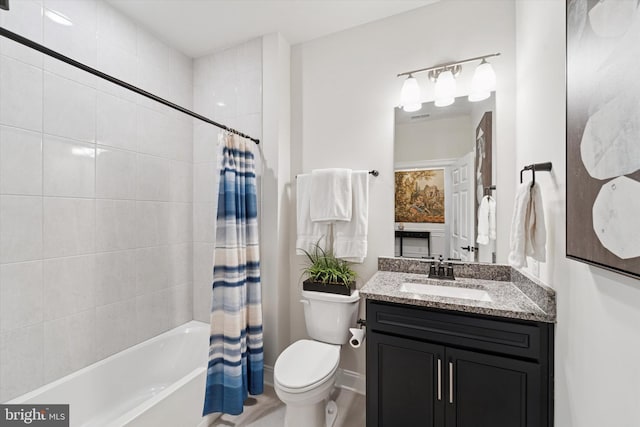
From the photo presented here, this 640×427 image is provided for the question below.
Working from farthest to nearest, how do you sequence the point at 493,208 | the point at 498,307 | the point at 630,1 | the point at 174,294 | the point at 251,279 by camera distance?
the point at 174,294 → the point at 251,279 → the point at 493,208 → the point at 498,307 → the point at 630,1

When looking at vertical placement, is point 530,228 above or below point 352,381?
above

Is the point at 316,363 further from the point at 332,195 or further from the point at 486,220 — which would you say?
the point at 486,220

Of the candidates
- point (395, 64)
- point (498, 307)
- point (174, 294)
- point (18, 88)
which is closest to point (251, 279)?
point (174, 294)

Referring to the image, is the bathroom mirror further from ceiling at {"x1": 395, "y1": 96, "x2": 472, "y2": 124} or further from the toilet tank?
the toilet tank

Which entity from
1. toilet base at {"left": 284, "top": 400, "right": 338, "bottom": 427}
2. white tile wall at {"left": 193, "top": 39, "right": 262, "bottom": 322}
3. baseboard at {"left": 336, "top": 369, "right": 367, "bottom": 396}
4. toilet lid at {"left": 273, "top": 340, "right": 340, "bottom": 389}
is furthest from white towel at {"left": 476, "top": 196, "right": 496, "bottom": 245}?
white tile wall at {"left": 193, "top": 39, "right": 262, "bottom": 322}

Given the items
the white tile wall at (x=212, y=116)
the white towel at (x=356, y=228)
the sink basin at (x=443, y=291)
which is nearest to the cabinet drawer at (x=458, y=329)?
the sink basin at (x=443, y=291)

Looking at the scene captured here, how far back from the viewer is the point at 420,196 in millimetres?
1947

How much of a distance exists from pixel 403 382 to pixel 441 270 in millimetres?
722

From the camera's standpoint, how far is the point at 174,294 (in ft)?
7.57

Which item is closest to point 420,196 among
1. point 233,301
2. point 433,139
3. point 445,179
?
point 445,179

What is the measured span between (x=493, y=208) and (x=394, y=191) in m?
0.63

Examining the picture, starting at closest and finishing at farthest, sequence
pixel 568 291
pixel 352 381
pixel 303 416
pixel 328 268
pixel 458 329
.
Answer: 1. pixel 568 291
2. pixel 458 329
3. pixel 303 416
4. pixel 328 268
5. pixel 352 381

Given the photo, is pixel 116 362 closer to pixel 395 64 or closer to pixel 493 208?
pixel 493 208

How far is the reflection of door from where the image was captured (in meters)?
1.83
